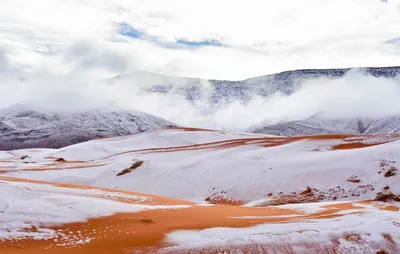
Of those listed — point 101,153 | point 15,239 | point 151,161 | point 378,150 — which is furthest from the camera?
point 101,153

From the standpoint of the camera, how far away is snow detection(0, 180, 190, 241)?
13609mm

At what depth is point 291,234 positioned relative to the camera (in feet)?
44.6

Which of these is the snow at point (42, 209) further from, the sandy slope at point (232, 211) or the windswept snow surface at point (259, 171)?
the windswept snow surface at point (259, 171)

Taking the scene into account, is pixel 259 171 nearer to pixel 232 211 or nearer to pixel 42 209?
pixel 232 211

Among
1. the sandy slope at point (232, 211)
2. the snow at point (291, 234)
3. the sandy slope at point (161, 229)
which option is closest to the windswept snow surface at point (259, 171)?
the sandy slope at point (232, 211)

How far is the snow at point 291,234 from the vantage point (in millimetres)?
12898

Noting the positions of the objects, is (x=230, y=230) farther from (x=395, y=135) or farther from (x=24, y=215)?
(x=395, y=135)

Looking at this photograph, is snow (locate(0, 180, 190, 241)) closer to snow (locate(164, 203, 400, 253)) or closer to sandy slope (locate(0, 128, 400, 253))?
sandy slope (locate(0, 128, 400, 253))

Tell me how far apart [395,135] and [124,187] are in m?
27.9

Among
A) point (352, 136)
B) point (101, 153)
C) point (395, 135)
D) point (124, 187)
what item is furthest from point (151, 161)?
point (101, 153)

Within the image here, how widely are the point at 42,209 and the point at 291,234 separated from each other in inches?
A: 362

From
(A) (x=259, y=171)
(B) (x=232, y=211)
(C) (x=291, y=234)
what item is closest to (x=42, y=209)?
(B) (x=232, y=211)

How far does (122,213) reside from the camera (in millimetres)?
16062

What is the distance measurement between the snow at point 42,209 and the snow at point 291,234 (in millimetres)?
3845
